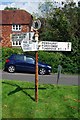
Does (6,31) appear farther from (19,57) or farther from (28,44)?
(28,44)

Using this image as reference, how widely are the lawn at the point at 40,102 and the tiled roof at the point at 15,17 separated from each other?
37.5m

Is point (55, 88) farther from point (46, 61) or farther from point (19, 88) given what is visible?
point (46, 61)

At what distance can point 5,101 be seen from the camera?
9031 mm

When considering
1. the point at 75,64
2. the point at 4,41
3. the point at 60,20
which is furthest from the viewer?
the point at 4,41

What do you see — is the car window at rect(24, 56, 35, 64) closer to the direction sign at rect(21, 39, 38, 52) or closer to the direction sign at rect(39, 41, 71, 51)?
the direction sign at rect(39, 41, 71, 51)

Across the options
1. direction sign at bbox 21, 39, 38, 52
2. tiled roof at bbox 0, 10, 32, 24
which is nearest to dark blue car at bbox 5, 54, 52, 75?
direction sign at bbox 21, 39, 38, 52

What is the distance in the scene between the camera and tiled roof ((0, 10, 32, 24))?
4750cm

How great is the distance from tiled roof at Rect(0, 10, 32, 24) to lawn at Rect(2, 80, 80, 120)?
3749 cm

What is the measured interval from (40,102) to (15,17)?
131 ft

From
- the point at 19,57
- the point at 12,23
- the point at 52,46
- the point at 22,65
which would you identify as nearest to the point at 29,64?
the point at 22,65

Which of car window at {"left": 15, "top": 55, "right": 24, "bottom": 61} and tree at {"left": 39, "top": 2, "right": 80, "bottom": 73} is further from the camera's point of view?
tree at {"left": 39, "top": 2, "right": 80, "bottom": 73}

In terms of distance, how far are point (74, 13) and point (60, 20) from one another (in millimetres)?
1990

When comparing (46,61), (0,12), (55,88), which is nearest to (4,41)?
(0,12)

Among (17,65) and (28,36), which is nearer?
(28,36)
